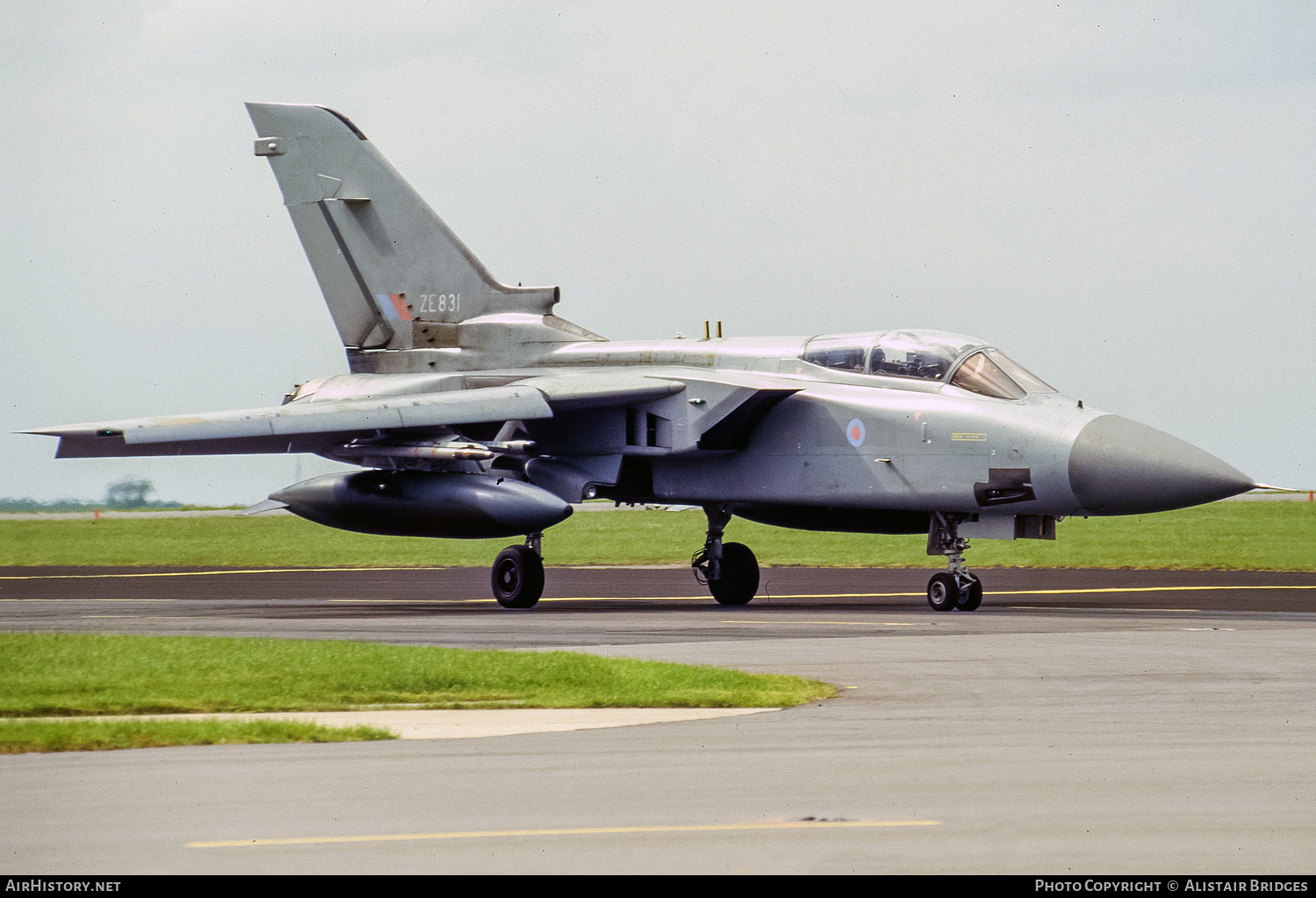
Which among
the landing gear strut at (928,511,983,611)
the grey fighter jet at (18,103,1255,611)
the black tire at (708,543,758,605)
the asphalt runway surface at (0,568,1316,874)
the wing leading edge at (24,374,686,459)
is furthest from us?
the black tire at (708,543,758,605)

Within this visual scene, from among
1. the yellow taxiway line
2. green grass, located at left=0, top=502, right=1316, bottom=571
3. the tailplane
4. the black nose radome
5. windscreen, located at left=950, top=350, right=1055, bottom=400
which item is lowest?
green grass, located at left=0, top=502, right=1316, bottom=571

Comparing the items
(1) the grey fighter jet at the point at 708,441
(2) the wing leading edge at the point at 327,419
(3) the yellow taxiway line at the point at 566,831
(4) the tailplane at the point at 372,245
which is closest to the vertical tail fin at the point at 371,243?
(4) the tailplane at the point at 372,245

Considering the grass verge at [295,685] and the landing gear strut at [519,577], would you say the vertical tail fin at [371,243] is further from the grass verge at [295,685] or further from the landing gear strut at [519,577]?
the grass verge at [295,685]

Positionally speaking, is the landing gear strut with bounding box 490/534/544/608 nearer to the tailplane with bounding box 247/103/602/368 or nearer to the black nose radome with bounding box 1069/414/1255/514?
the tailplane with bounding box 247/103/602/368

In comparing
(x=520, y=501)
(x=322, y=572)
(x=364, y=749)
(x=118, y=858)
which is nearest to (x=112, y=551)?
(x=322, y=572)

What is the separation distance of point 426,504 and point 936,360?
6568 millimetres

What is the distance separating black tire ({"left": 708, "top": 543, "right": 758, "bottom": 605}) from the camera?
23797 millimetres

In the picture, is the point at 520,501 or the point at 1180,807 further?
the point at 520,501

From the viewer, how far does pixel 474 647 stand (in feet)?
50.9

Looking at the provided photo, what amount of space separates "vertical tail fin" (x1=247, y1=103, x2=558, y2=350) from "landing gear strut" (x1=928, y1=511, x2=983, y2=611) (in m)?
7.64

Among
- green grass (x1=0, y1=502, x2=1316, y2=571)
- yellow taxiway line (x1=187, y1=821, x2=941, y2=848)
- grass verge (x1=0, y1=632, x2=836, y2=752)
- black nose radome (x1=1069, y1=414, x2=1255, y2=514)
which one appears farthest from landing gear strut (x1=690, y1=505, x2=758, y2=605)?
yellow taxiway line (x1=187, y1=821, x2=941, y2=848)
